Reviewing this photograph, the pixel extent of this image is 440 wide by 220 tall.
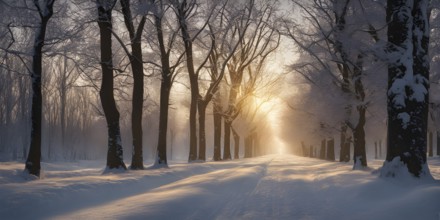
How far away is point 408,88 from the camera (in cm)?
1000

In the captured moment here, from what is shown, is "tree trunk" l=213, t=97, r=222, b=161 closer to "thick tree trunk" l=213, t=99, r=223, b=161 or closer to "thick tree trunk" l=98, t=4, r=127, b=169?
"thick tree trunk" l=213, t=99, r=223, b=161

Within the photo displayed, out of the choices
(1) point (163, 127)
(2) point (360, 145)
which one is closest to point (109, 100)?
(1) point (163, 127)

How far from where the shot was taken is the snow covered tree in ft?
32.2

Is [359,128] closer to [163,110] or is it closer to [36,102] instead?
[163,110]

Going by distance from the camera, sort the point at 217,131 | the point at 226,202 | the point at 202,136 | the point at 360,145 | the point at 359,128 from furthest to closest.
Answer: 1. the point at 217,131
2. the point at 202,136
3. the point at 359,128
4. the point at 360,145
5. the point at 226,202

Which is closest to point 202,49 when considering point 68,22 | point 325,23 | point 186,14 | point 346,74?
point 186,14

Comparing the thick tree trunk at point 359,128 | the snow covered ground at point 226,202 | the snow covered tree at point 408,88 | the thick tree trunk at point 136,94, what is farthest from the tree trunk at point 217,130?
the snow covered tree at point 408,88

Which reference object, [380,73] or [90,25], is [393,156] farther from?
[90,25]

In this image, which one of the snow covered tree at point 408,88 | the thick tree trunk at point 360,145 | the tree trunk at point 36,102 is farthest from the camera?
the thick tree trunk at point 360,145

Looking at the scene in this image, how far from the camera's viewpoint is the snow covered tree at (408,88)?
980 centimetres

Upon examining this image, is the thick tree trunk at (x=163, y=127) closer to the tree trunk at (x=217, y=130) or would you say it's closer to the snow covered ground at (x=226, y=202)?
the snow covered ground at (x=226, y=202)

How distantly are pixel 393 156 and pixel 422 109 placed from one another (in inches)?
56.9

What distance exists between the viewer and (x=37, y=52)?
13125mm

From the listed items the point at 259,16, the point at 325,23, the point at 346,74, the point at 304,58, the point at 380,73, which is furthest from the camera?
the point at 259,16
